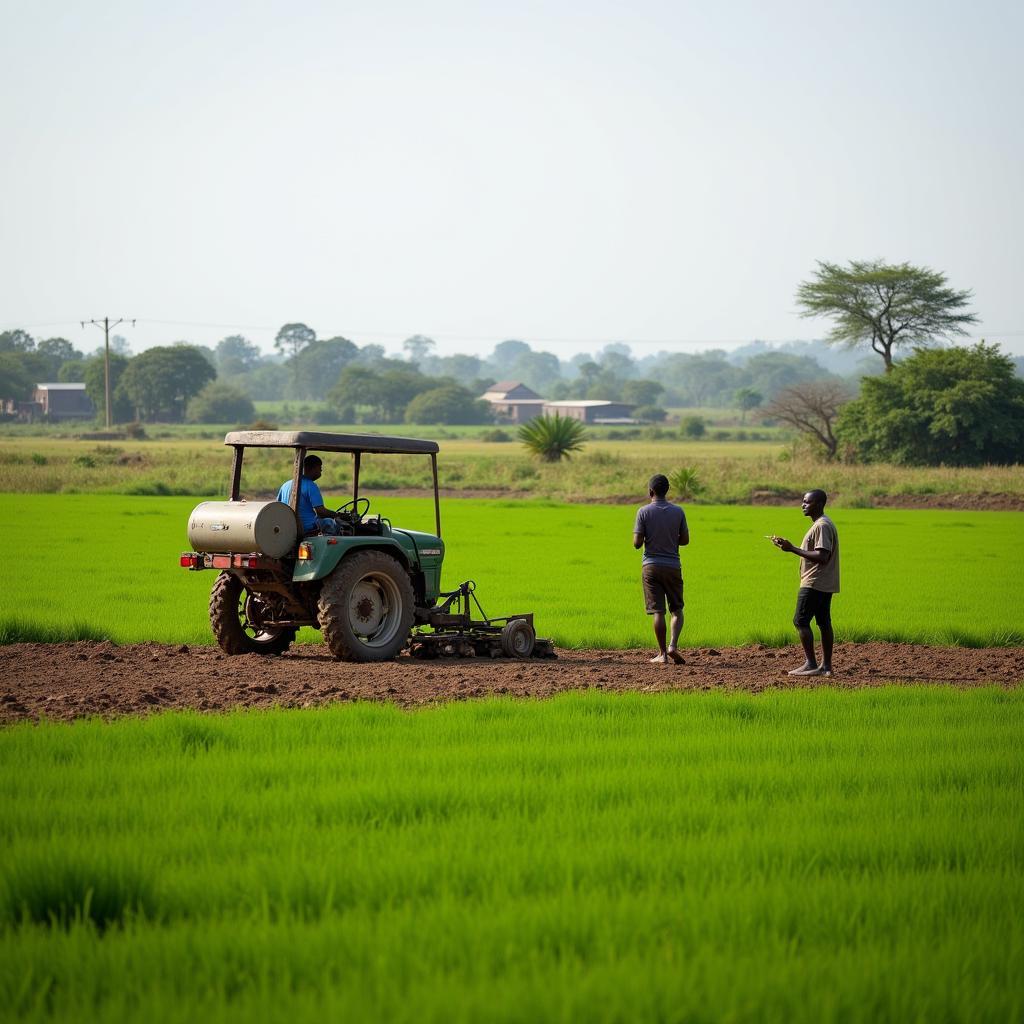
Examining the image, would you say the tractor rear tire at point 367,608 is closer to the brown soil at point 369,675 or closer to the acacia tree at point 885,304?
the brown soil at point 369,675

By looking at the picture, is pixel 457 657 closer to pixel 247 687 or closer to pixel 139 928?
pixel 247 687

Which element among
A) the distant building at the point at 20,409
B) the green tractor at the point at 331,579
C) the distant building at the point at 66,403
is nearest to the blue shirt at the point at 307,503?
the green tractor at the point at 331,579

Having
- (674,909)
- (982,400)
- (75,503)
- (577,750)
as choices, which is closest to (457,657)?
(577,750)

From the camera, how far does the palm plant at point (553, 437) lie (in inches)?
2485

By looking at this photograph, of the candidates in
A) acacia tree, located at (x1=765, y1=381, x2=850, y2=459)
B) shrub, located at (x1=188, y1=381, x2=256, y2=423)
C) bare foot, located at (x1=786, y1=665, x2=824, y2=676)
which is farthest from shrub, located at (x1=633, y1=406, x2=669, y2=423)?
bare foot, located at (x1=786, y1=665, x2=824, y2=676)

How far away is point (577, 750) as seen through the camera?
9.46 metres

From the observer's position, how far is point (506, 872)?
6.47m

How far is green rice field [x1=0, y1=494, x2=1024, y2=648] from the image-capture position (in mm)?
16875

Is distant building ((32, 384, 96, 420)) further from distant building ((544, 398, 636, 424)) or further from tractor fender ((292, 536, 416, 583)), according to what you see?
tractor fender ((292, 536, 416, 583))

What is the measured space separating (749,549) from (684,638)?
1491cm

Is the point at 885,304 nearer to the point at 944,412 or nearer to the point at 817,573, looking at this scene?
the point at 944,412

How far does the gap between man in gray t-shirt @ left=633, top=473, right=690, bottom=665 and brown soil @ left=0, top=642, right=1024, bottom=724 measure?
1.42ft

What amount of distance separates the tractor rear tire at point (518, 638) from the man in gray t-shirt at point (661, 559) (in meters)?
1.30

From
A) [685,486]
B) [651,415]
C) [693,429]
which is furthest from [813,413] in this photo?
[651,415]
